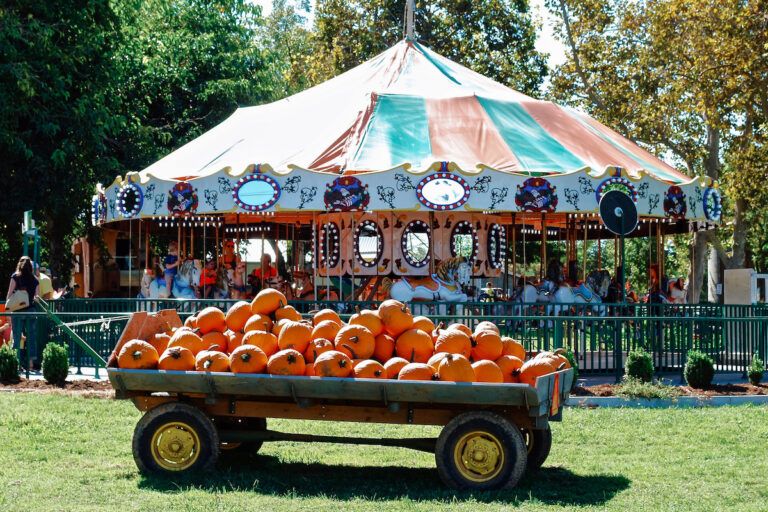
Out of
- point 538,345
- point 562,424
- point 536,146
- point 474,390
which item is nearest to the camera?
point 474,390

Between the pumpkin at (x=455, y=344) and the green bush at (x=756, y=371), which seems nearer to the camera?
the pumpkin at (x=455, y=344)

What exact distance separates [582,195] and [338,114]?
19.7ft

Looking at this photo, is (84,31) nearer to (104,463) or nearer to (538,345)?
(538,345)

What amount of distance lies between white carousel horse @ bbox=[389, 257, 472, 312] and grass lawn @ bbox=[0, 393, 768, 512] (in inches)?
292

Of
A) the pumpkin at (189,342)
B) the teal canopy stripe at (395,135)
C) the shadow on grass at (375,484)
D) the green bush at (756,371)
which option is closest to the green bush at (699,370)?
the green bush at (756,371)

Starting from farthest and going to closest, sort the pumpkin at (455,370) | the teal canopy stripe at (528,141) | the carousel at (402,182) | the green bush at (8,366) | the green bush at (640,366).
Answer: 1. the teal canopy stripe at (528,141)
2. the carousel at (402,182)
3. the green bush at (8,366)
4. the green bush at (640,366)
5. the pumpkin at (455,370)

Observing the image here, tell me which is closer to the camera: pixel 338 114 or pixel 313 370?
pixel 313 370

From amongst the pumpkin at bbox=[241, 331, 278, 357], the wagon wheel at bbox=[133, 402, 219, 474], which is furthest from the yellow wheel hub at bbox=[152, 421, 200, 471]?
the pumpkin at bbox=[241, 331, 278, 357]

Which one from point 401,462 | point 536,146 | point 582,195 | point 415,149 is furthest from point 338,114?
point 401,462

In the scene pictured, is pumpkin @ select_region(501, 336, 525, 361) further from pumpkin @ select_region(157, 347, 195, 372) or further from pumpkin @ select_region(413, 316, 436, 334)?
pumpkin @ select_region(157, 347, 195, 372)

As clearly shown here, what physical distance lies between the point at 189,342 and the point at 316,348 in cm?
112

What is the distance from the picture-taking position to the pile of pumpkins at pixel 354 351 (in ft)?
26.8

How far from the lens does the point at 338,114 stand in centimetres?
2273

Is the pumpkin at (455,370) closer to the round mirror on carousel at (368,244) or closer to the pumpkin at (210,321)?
the pumpkin at (210,321)
